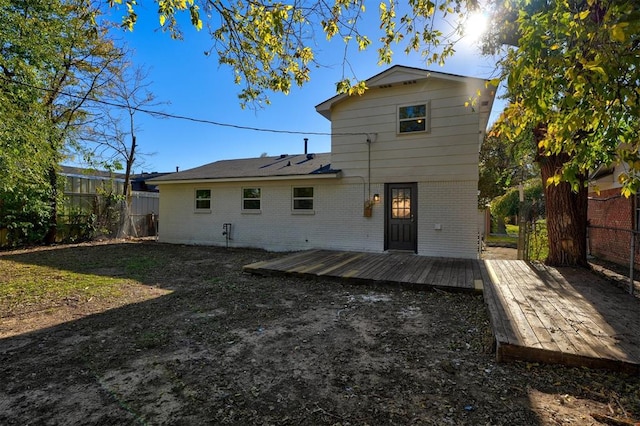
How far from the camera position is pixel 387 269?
276 inches

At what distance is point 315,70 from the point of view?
16.1 feet

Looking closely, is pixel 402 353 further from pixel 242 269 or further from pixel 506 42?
pixel 506 42

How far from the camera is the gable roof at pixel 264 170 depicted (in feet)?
34.6

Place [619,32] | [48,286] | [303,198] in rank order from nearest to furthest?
[619,32], [48,286], [303,198]

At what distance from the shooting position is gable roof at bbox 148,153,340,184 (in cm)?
1055

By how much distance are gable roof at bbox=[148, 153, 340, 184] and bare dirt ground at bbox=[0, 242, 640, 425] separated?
584 cm

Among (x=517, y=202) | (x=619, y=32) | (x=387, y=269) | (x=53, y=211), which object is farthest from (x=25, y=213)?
(x=517, y=202)

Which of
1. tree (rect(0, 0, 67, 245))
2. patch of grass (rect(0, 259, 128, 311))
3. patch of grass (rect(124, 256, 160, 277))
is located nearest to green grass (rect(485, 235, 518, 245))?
patch of grass (rect(124, 256, 160, 277))

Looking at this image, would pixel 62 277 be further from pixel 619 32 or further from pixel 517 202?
pixel 517 202

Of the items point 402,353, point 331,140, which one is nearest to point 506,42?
point 331,140

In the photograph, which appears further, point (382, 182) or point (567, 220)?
point (382, 182)

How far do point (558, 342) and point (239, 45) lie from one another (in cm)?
529

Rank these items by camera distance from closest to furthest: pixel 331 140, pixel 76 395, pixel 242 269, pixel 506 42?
pixel 76 395 → pixel 506 42 → pixel 242 269 → pixel 331 140

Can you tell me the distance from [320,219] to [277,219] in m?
1.65
